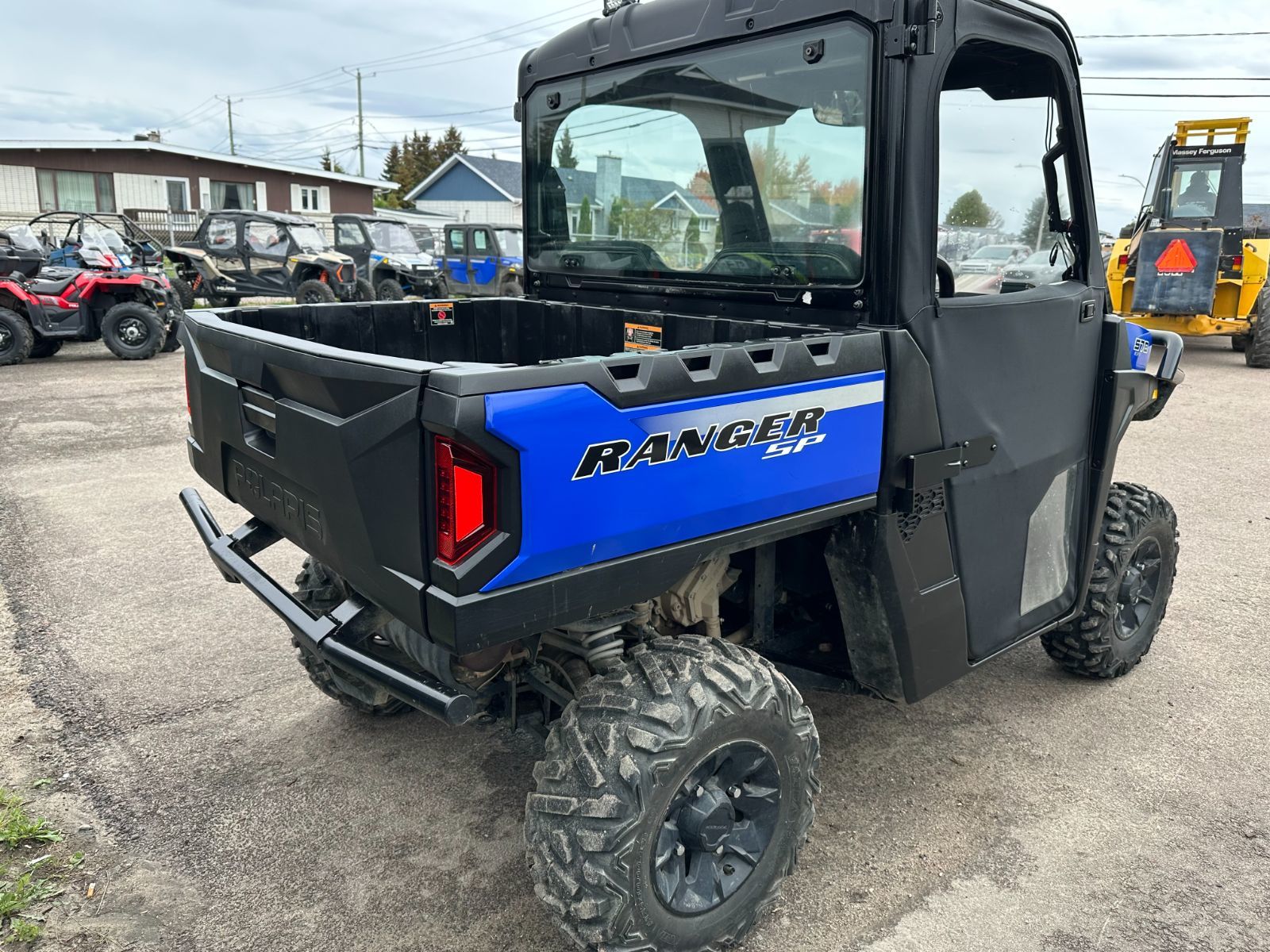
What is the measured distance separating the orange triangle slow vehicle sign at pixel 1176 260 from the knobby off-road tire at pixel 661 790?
12.6m

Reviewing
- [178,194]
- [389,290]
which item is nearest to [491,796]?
[389,290]

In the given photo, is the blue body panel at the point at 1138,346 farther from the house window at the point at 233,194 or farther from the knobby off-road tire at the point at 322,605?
the house window at the point at 233,194

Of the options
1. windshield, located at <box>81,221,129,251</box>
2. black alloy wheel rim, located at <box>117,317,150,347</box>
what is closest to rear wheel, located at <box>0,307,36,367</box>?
black alloy wheel rim, located at <box>117,317,150,347</box>

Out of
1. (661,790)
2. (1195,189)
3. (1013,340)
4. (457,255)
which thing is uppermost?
(1195,189)

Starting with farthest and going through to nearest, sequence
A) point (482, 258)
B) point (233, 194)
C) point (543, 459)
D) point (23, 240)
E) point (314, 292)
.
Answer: point (233, 194)
point (482, 258)
point (314, 292)
point (23, 240)
point (543, 459)

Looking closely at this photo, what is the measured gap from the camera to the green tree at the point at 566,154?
137 inches

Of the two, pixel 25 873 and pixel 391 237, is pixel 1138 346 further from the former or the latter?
pixel 391 237

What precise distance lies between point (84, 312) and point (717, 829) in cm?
1290

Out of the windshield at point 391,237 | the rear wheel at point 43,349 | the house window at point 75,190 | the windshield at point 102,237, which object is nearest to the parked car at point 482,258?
the windshield at point 391,237

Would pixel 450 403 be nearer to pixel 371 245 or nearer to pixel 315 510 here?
pixel 315 510

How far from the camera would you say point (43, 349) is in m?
12.9

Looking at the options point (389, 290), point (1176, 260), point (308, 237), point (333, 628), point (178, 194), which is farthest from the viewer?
point (178, 194)

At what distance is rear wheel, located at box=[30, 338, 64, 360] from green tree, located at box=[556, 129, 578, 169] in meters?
11.8

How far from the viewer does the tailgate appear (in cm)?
198
